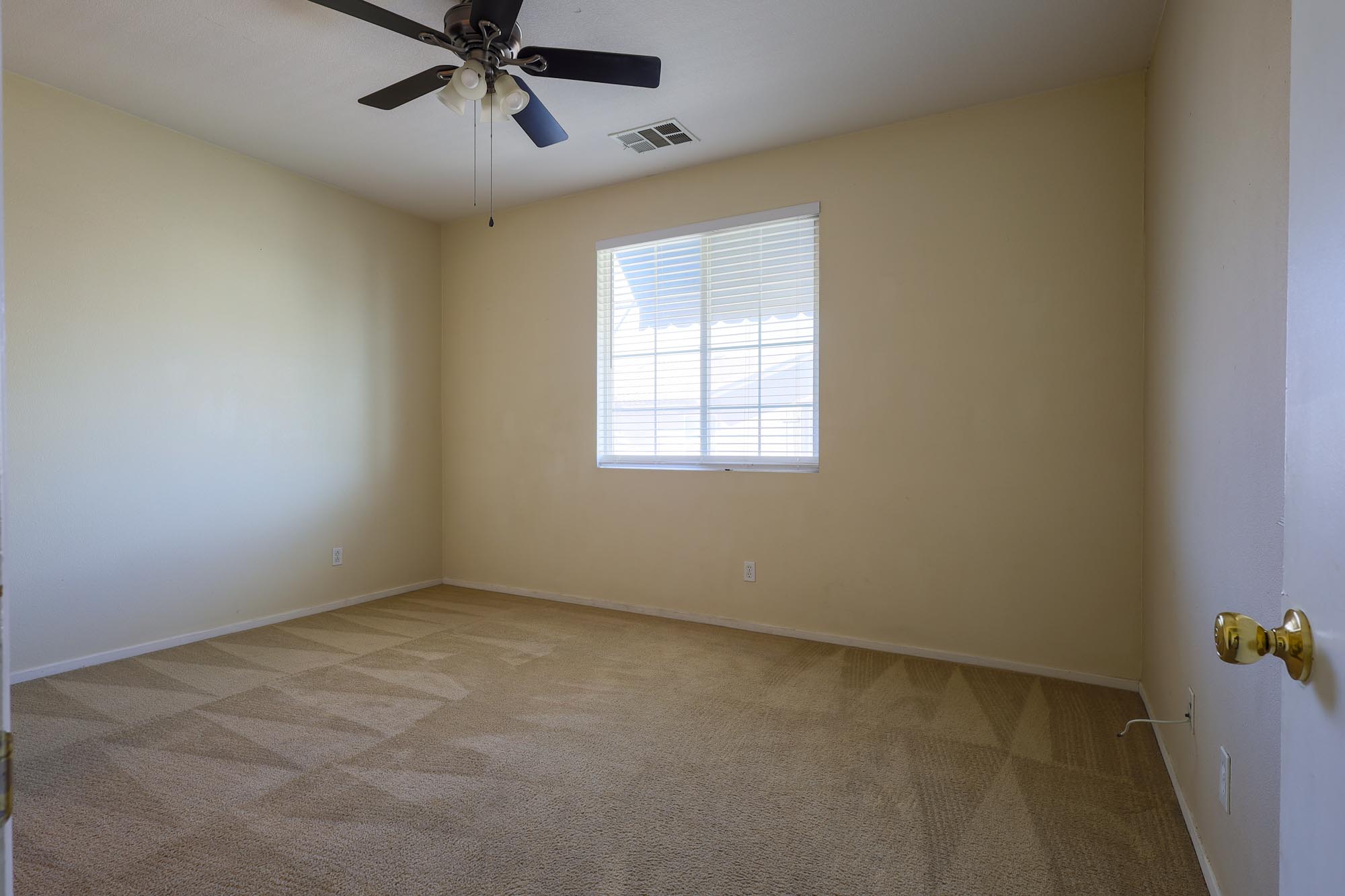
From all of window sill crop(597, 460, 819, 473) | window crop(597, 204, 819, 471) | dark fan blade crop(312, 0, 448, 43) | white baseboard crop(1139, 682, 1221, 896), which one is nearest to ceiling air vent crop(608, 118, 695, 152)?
window crop(597, 204, 819, 471)

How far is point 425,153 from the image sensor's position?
13.9 ft

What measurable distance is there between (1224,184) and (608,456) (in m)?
3.59

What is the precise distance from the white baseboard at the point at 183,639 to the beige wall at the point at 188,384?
47 millimetres

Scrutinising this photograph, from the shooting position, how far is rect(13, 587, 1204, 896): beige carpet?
1941 mm

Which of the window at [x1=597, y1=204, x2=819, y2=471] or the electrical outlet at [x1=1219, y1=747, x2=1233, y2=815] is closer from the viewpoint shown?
Result: the electrical outlet at [x1=1219, y1=747, x2=1233, y2=815]

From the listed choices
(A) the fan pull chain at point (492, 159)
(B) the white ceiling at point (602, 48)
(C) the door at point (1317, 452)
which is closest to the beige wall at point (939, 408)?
(B) the white ceiling at point (602, 48)

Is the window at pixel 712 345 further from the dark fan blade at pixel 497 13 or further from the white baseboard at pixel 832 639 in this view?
the dark fan blade at pixel 497 13

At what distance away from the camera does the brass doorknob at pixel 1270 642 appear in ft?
2.42

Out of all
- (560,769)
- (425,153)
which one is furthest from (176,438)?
(560,769)

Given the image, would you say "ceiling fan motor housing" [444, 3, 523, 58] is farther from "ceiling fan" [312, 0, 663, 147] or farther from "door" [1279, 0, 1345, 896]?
"door" [1279, 0, 1345, 896]

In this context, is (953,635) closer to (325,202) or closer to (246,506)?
(246,506)

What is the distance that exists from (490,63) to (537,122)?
1.25 ft

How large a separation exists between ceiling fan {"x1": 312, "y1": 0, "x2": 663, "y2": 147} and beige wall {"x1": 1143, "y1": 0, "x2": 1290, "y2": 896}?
179 cm

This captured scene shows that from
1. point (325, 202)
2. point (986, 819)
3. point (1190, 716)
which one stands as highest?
point (325, 202)
